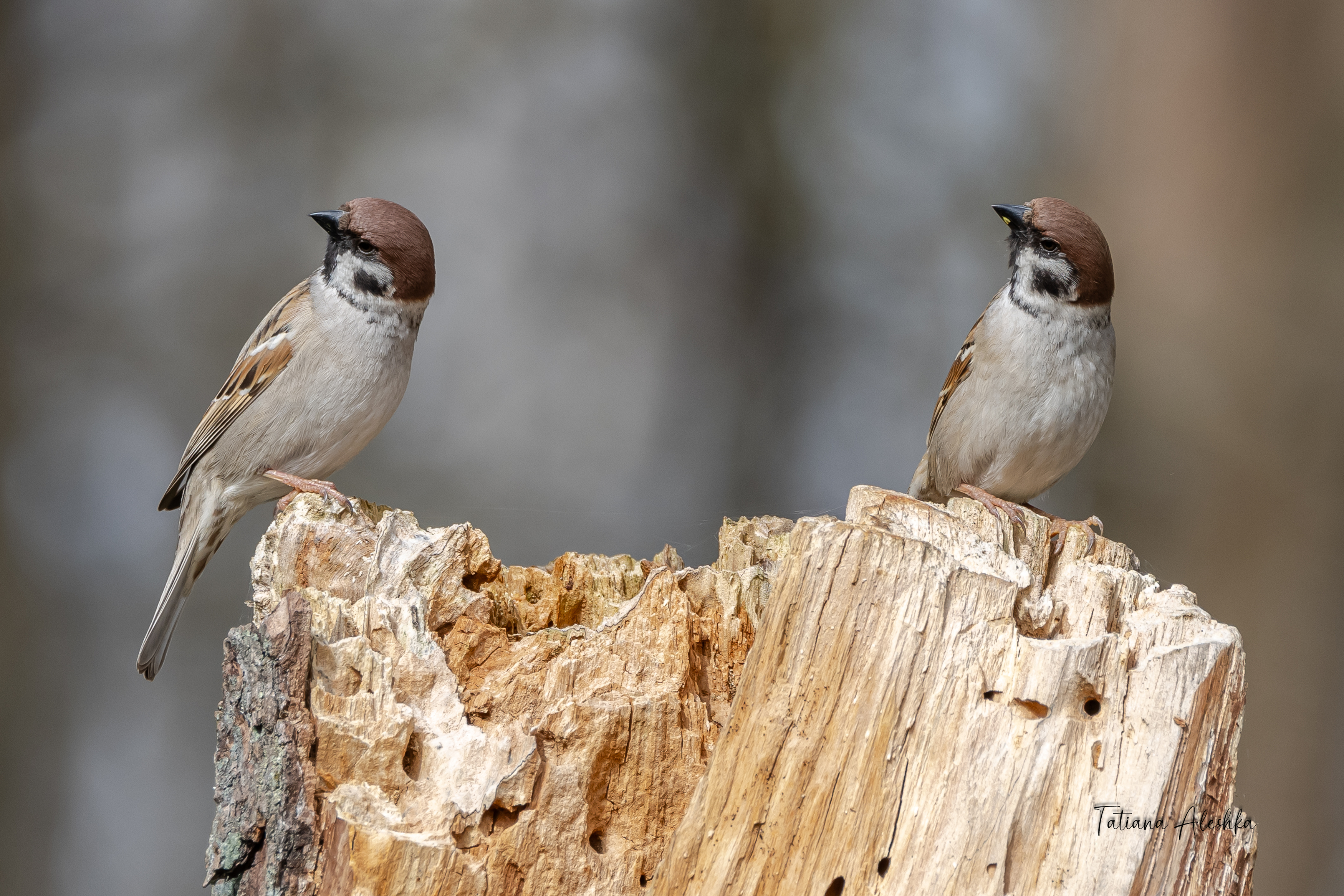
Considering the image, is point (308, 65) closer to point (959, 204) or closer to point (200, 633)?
point (200, 633)

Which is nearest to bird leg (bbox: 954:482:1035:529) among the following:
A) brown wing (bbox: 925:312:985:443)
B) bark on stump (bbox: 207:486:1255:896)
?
brown wing (bbox: 925:312:985:443)

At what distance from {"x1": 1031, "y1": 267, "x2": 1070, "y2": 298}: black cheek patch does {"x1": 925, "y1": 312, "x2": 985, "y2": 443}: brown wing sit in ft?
0.94

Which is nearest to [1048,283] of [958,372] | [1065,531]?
[958,372]

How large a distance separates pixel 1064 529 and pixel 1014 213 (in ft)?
3.82

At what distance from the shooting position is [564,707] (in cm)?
229

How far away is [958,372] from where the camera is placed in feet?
12.9

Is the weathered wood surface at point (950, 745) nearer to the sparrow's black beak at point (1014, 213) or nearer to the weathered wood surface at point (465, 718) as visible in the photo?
the weathered wood surface at point (465, 718)

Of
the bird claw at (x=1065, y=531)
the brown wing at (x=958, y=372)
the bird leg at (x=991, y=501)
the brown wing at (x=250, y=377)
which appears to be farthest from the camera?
the brown wing at (x=958, y=372)

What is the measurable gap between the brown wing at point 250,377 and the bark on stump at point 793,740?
1446mm

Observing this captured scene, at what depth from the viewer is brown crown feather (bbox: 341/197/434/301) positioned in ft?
11.6

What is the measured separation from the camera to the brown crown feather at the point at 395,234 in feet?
11.6

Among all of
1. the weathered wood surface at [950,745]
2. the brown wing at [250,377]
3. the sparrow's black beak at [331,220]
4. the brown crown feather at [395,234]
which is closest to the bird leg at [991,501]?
the weathered wood surface at [950,745]

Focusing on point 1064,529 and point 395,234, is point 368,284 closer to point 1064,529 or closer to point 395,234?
point 395,234

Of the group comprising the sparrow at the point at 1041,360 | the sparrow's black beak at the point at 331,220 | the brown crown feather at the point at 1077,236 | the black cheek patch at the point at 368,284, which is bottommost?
the black cheek patch at the point at 368,284
